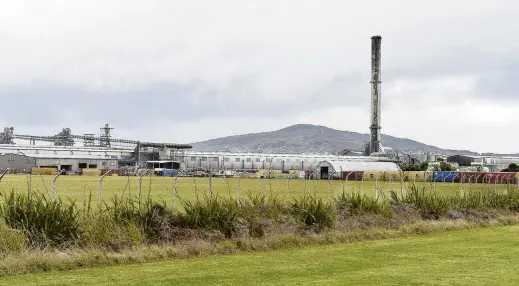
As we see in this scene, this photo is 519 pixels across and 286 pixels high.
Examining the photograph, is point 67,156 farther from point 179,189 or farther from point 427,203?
point 427,203

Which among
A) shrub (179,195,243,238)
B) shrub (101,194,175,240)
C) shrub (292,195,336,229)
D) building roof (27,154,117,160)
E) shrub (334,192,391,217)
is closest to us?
shrub (101,194,175,240)

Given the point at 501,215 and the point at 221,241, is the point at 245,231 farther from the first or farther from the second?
the point at 501,215

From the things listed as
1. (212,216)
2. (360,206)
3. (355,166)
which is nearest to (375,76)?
(355,166)

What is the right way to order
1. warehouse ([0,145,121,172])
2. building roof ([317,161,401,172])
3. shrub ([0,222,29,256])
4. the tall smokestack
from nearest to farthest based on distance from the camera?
shrub ([0,222,29,256])
building roof ([317,161,401,172])
warehouse ([0,145,121,172])
the tall smokestack

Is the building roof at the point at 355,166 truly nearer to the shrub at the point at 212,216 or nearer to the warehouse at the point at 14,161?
the warehouse at the point at 14,161

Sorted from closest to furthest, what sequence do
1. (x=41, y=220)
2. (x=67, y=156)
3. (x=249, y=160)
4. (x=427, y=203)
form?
(x=41, y=220), (x=427, y=203), (x=67, y=156), (x=249, y=160)

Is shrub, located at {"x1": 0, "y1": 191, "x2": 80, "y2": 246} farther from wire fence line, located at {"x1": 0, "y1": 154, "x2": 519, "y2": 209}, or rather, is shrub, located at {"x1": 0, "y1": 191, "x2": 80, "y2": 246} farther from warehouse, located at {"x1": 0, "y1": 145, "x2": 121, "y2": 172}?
warehouse, located at {"x1": 0, "y1": 145, "x2": 121, "y2": 172}

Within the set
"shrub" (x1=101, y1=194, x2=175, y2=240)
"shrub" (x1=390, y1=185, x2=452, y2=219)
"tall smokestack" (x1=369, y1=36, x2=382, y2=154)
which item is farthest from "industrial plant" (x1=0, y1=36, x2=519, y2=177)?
"shrub" (x1=101, y1=194, x2=175, y2=240)

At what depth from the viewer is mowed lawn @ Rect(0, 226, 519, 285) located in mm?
13695

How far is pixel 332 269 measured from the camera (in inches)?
605

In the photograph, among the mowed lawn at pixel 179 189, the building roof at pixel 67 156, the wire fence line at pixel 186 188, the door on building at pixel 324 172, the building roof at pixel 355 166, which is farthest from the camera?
the building roof at pixel 67 156

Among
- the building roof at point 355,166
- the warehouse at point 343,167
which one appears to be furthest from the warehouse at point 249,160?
the warehouse at point 343,167

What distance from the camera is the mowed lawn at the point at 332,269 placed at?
13.7m

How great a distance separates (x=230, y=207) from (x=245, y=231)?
3.15 feet
